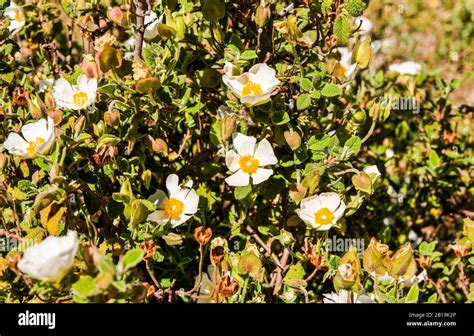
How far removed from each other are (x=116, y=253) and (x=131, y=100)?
333 mm

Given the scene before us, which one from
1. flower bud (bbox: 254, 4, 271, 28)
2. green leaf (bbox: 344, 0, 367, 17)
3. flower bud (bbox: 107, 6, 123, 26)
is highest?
flower bud (bbox: 107, 6, 123, 26)

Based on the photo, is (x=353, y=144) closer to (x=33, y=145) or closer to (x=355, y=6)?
(x=355, y=6)

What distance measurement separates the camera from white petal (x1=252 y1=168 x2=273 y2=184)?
1372mm

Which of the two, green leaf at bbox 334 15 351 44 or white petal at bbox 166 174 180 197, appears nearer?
green leaf at bbox 334 15 351 44

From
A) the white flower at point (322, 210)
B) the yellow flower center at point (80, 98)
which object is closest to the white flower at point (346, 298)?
the white flower at point (322, 210)

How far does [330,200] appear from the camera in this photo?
4.48 ft

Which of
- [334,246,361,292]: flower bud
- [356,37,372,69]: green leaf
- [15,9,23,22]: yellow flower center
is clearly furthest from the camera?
[15,9,23,22]: yellow flower center

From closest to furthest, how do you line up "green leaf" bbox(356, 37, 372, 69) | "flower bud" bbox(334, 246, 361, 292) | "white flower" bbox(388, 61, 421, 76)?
"flower bud" bbox(334, 246, 361, 292)
"green leaf" bbox(356, 37, 372, 69)
"white flower" bbox(388, 61, 421, 76)

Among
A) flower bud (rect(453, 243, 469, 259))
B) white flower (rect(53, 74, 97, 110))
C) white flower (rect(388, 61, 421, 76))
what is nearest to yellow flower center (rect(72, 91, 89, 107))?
white flower (rect(53, 74, 97, 110))

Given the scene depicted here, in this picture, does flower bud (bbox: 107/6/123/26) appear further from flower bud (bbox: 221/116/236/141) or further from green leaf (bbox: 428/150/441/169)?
green leaf (bbox: 428/150/441/169)

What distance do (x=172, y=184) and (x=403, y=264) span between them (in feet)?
1.83

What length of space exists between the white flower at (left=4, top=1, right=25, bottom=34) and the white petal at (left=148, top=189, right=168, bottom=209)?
1.99 ft
